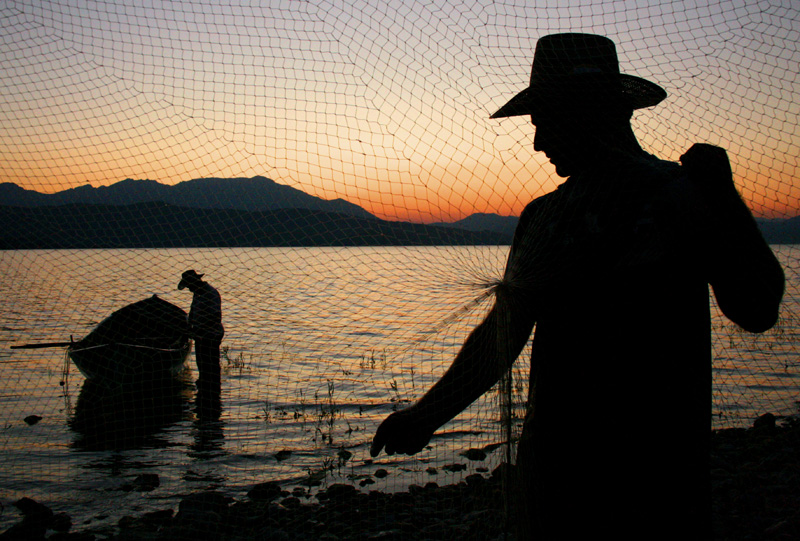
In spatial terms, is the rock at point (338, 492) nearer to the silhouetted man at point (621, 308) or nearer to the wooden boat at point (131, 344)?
the silhouetted man at point (621, 308)

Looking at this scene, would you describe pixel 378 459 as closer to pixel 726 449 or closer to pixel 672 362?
pixel 726 449

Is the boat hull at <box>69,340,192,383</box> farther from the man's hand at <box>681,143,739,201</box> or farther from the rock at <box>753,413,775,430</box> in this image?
the man's hand at <box>681,143,739,201</box>

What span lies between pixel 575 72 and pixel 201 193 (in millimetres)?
3582

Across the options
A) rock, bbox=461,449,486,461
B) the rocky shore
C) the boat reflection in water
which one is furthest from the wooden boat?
rock, bbox=461,449,486,461

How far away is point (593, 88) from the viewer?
1978 millimetres

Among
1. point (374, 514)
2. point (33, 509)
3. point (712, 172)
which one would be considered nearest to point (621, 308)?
point (712, 172)

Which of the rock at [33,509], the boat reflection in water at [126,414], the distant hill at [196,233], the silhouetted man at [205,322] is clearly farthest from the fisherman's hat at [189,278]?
the distant hill at [196,233]

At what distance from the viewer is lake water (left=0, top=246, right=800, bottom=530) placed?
352 centimetres

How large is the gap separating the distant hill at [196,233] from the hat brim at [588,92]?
1.02 m

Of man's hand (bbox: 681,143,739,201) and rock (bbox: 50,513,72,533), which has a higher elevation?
man's hand (bbox: 681,143,739,201)

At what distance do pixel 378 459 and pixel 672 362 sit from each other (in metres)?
6.78

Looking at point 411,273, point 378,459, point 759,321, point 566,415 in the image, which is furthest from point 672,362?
point 378,459

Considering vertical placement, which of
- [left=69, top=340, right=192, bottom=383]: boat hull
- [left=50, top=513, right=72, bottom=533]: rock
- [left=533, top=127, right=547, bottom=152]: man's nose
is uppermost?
[left=533, top=127, right=547, bottom=152]: man's nose

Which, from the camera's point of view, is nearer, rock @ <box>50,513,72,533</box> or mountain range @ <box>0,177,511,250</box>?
mountain range @ <box>0,177,511,250</box>
